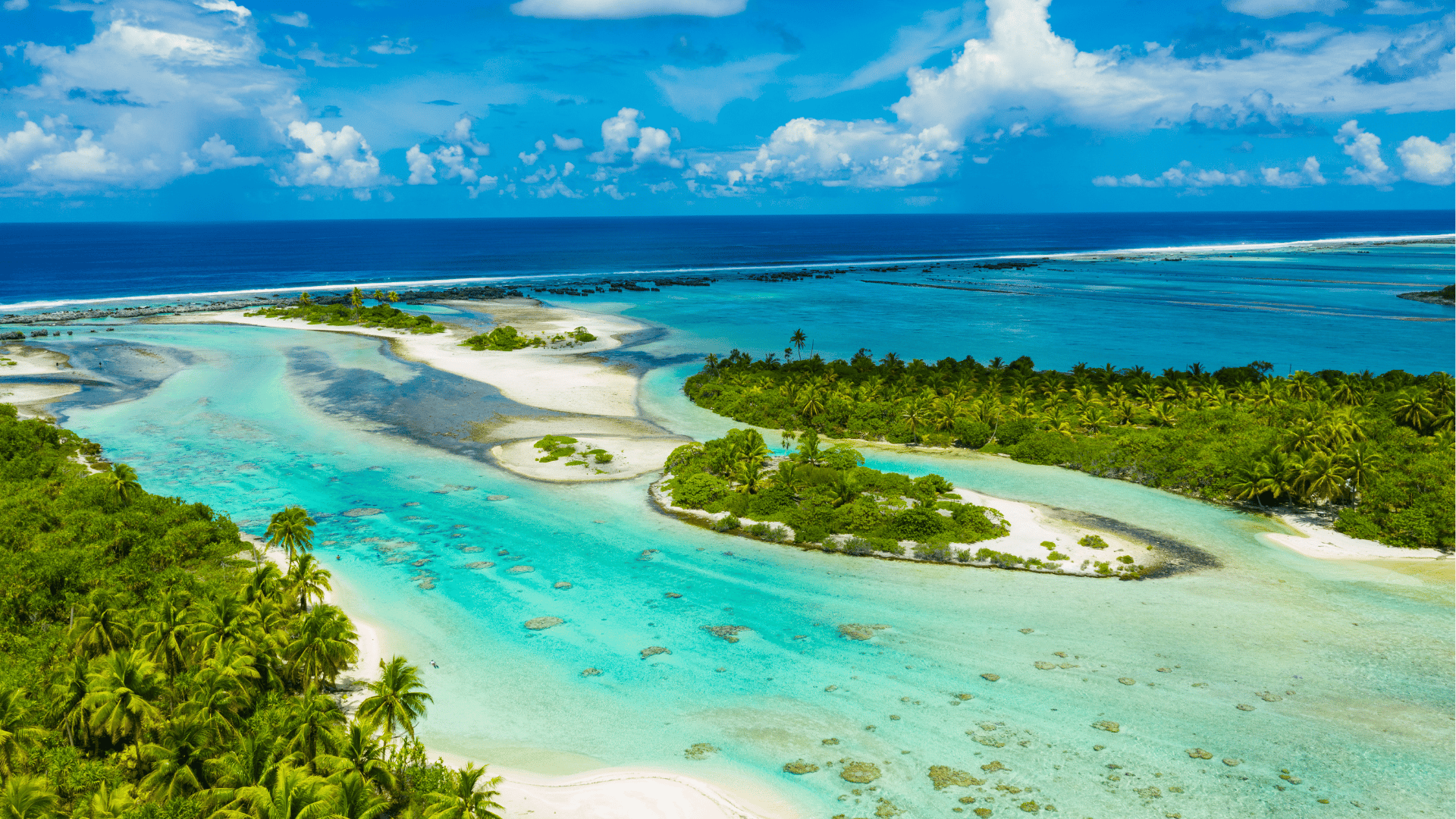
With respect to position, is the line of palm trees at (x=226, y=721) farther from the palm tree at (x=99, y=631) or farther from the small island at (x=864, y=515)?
the small island at (x=864, y=515)

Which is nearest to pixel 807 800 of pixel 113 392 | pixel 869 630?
pixel 869 630

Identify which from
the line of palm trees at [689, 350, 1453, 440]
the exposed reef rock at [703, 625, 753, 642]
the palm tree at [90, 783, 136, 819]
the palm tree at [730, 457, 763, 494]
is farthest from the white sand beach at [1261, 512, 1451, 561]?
the palm tree at [90, 783, 136, 819]

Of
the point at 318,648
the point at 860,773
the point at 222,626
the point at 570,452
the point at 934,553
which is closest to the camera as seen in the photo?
the point at 860,773

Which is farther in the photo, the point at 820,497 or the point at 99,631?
the point at 820,497

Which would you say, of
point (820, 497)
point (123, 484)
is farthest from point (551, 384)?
point (820, 497)

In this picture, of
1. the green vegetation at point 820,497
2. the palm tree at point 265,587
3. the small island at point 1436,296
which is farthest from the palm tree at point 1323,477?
the small island at point 1436,296

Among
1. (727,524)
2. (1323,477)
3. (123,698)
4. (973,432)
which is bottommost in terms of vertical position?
(727,524)

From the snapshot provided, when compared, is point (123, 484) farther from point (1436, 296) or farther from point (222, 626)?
point (1436, 296)
